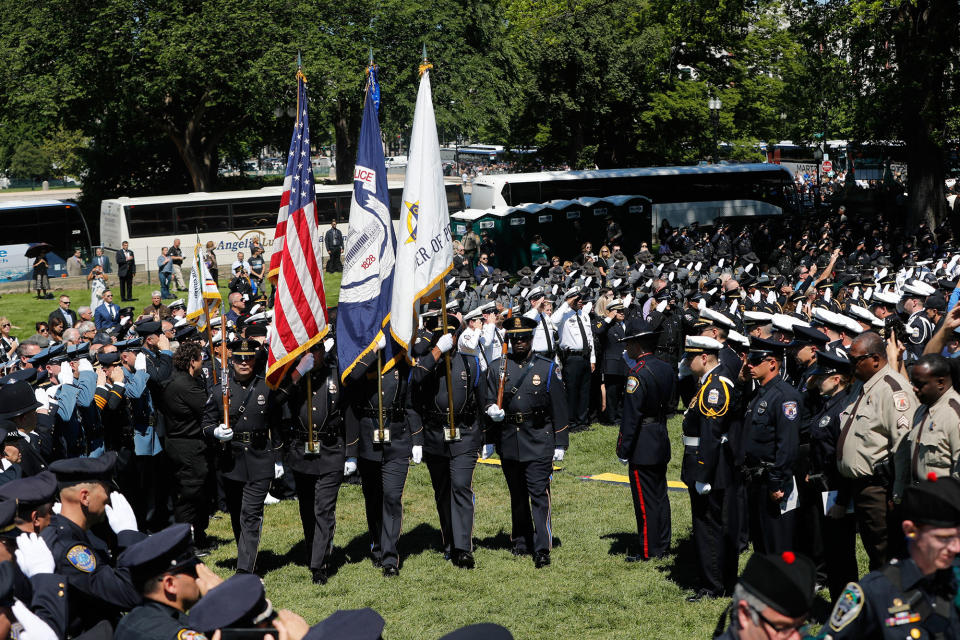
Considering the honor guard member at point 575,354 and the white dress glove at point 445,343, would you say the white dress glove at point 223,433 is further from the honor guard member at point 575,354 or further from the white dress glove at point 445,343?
the honor guard member at point 575,354

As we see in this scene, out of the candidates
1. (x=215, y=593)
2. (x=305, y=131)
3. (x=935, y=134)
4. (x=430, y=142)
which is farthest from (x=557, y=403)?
(x=935, y=134)

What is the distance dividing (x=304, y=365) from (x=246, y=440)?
2.69ft

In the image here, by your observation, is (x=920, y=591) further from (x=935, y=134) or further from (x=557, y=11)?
(x=557, y=11)

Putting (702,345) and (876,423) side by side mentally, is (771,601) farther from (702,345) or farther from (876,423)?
(702,345)

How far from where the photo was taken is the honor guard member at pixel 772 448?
23.5ft

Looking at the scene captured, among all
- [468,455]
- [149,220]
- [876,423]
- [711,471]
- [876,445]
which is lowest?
[468,455]

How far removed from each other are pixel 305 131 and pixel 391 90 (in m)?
29.1

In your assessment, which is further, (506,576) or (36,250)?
(36,250)

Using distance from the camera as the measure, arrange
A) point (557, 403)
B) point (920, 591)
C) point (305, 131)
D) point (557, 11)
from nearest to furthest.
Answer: point (920, 591)
point (557, 403)
point (305, 131)
point (557, 11)

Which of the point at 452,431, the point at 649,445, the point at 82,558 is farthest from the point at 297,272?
the point at 82,558

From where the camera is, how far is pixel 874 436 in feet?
22.0

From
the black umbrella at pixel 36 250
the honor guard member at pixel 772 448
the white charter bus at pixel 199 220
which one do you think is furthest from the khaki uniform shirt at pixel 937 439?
the black umbrella at pixel 36 250

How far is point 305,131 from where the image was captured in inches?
382

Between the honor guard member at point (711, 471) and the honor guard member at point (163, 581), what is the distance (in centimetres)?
432
